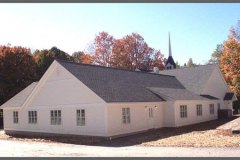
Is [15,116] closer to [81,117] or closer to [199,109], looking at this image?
[81,117]

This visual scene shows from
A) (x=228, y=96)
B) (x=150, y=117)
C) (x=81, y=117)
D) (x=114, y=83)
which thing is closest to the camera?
(x=81, y=117)

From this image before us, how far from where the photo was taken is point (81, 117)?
2702cm

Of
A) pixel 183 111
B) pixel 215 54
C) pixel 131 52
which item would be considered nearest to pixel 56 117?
pixel 183 111

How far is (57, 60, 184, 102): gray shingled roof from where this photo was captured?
87.7ft

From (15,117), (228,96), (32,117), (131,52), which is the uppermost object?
(131,52)

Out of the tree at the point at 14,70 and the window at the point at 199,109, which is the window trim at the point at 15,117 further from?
the window at the point at 199,109

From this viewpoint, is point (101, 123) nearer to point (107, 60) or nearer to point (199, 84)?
point (199, 84)

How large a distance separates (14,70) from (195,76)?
2476 cm

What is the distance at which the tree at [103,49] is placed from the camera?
6819 centimetres

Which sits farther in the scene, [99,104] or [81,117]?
[81,117]

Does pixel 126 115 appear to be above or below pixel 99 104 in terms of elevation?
below

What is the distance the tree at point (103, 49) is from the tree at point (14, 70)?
663 inches

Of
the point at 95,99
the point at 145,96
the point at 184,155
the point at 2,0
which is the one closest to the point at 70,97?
the point at 95,99

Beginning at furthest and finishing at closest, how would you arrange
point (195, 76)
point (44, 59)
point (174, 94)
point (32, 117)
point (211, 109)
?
point (44, 59), point (195, 76), point (211, 109), point (174, 94), point (32, 117)
